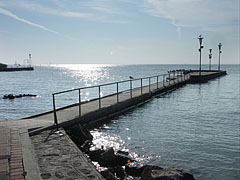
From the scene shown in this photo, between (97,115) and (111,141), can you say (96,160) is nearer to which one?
(111,141)

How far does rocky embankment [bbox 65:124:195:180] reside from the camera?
570cm

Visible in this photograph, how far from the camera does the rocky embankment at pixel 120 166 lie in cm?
570

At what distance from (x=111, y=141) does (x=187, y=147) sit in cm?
285

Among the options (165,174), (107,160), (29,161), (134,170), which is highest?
(29,161)

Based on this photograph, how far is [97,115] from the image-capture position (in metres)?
12.2

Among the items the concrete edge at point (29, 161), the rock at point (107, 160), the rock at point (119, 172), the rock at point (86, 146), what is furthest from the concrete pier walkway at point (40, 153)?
the rock at point (119, 172)

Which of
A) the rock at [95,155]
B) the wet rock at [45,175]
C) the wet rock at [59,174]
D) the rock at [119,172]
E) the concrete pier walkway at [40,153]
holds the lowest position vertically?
the rock at [119,172]

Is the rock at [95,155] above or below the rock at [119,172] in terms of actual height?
above

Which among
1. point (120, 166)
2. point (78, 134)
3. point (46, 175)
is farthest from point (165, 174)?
point (78, 134)

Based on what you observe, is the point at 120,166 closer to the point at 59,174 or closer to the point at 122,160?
the point at 122,160

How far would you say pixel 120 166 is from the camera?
23.4 feet

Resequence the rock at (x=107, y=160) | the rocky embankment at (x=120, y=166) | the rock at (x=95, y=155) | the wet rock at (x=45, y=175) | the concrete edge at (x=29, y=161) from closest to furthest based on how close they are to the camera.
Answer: the concrete edge at (x=29, y=161) → the wet rock at (x=45, y=175) → the rocky embankment at (x=120, y=166) → the rock at (x=107, y=160) → the rock at (x=95, y=155)

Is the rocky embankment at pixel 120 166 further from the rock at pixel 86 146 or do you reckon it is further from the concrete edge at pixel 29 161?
the concrete edge at pixel 29 161

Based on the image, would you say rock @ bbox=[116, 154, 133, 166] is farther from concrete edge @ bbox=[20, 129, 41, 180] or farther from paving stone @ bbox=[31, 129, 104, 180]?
concrete edge @ bbox=[20, 129, 41, 180]
